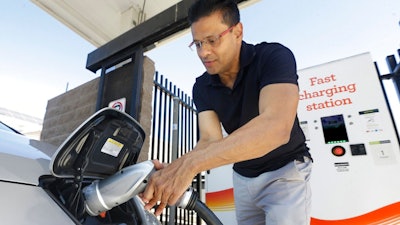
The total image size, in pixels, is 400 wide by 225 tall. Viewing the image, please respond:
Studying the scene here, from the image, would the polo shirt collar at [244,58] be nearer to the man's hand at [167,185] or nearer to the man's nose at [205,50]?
the man's nose at [205,50]

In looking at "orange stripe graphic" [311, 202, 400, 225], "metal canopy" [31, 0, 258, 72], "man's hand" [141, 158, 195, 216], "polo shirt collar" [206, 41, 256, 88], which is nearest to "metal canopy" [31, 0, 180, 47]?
"metal canopy" [31, 0, 258, 72]

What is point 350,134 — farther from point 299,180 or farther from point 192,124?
point 192,124

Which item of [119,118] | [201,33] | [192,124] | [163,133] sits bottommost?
[119,118]

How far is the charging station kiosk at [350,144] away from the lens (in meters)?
2.44

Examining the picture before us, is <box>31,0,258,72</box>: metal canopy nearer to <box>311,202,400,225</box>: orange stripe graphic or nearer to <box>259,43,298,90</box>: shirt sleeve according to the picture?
<box>259,43,298,90</box>: shirt sleeve

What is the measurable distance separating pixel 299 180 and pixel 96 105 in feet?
8.75

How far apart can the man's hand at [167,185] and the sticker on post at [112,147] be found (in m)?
0.23

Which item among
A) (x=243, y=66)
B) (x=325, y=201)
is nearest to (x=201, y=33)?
(x=243, y=66)

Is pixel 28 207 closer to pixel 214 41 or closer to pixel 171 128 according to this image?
pixel 214 41

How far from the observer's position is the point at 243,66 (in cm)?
131

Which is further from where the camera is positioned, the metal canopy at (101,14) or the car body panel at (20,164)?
the metal canopy at (101,14)

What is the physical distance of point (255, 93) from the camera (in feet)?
4.11

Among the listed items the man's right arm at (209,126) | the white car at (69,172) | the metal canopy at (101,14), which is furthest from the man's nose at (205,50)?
the metal canopy at (101,14)

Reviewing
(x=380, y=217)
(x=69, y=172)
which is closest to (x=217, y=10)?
(x=69, y=172)
